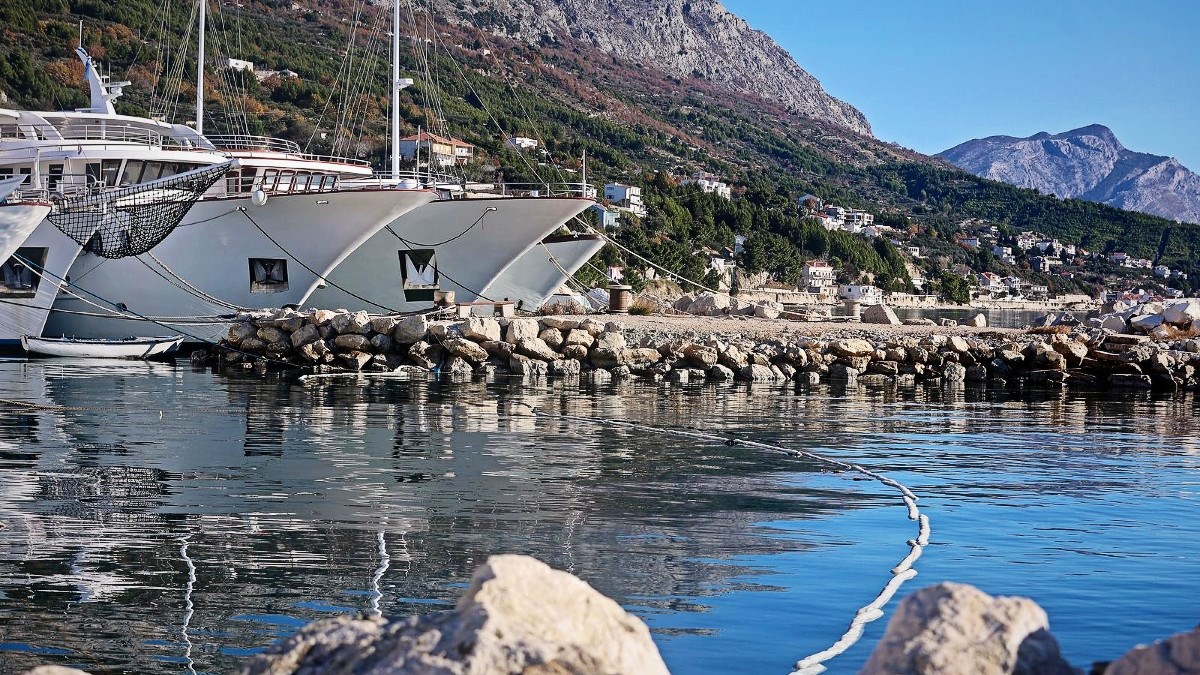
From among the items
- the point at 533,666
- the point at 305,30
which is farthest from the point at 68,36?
the point at 533,666

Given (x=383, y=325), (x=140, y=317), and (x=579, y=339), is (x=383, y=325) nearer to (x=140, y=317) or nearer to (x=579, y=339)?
(x=579, y=339)

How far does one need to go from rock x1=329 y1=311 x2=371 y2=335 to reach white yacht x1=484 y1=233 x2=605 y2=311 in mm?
10211

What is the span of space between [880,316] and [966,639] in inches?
1215

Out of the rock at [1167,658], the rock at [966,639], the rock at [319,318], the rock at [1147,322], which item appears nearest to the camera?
the rock at [1167,658]

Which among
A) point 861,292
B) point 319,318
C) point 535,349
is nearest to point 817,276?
point 861,292

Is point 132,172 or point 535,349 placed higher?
point 132,172

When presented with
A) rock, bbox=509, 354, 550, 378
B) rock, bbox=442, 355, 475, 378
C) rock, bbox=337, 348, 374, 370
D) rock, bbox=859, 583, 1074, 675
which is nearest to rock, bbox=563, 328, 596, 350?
rock, bbox=509, 354, 550, 378

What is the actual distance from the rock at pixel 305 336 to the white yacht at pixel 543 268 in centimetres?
1051

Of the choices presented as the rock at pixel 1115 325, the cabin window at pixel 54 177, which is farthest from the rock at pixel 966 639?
the rock at pixel 1115 325

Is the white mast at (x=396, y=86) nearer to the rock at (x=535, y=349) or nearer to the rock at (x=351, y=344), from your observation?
the rock at (x=351, y=344)

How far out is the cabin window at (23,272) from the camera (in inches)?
1033

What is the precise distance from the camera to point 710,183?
119 m

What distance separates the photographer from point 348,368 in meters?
22.8

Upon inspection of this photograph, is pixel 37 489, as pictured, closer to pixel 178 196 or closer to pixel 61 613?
pixel 61 613
